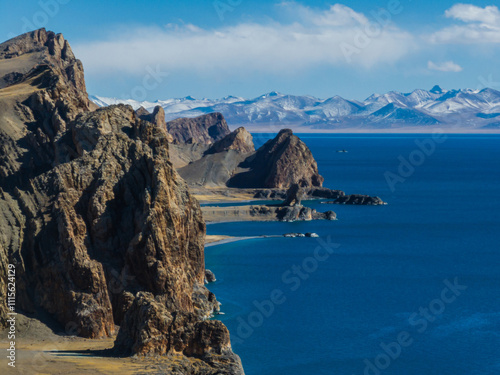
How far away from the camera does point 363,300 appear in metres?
105

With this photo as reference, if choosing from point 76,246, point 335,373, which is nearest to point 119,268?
point 76,246

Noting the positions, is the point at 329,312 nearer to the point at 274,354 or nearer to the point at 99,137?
the point at 274,354

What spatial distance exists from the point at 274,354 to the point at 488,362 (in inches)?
892
